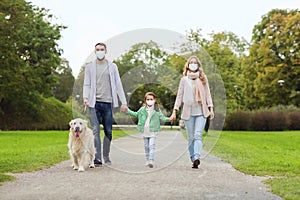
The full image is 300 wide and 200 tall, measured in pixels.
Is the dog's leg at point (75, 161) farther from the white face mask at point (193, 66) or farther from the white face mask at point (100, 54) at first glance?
the white face mask at point (193, 66)

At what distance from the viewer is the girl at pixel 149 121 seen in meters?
8.50

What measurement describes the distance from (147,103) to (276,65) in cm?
4760

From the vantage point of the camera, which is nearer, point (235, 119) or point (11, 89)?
point (11, 89)

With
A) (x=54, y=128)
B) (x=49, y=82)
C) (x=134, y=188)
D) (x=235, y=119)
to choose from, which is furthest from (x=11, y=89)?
(x=134, y=188)

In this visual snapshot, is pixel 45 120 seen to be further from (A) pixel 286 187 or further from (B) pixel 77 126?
(A) pixel 286 187

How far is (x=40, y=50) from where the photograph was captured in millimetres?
38125

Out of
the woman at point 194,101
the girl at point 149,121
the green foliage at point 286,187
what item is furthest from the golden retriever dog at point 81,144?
the green foliage at point 286,187

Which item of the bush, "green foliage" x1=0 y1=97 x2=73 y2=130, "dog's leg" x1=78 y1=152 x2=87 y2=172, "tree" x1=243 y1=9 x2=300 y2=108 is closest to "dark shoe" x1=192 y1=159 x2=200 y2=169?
"dog's leg" x1=78 y1=152 x2=87 y2=172

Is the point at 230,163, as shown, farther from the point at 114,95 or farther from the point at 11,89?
the point at 11,89

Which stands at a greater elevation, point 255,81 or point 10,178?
point 255,81

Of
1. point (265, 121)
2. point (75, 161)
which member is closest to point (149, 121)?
point (75, 161)

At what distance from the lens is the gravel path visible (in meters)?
6.37

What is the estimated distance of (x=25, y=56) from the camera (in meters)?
37.3

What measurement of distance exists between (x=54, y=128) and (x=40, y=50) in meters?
7.82
